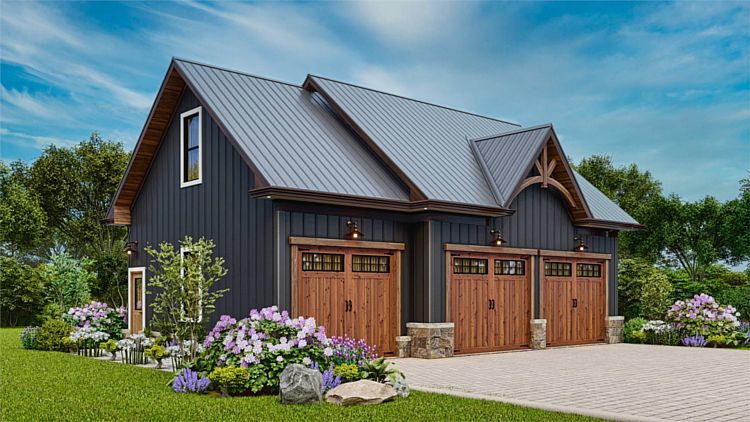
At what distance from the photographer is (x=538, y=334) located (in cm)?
1905

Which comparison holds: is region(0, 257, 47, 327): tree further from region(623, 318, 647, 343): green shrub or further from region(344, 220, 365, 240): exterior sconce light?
region(623, 318, 647, 343): green shrub

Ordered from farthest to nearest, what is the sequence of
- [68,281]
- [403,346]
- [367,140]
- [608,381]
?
[68,281] < [367,140] < [403,346] < [608,381]

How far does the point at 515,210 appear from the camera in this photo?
58.8ft

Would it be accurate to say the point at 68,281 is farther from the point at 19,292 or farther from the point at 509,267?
the point at 509,267

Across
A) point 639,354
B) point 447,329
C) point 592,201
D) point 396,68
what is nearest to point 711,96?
point 396,68

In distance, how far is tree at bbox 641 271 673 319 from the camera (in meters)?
23.0

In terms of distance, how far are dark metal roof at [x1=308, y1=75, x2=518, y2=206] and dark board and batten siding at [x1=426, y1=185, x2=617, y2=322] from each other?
785 mm

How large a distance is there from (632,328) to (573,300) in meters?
2.79

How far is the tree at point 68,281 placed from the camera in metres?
25.5

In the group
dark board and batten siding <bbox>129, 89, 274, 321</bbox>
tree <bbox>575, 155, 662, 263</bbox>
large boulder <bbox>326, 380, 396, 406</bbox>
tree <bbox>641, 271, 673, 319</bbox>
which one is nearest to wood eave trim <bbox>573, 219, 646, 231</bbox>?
tree <bbox>641, 271, 673, 319</bbox>

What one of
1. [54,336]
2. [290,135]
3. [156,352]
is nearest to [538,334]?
[290,135]

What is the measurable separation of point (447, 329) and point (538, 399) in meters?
6.19

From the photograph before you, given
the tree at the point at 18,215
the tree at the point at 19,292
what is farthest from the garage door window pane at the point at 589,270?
the tree at the point at 18,215

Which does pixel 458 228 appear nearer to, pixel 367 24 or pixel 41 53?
pixel 367 24
